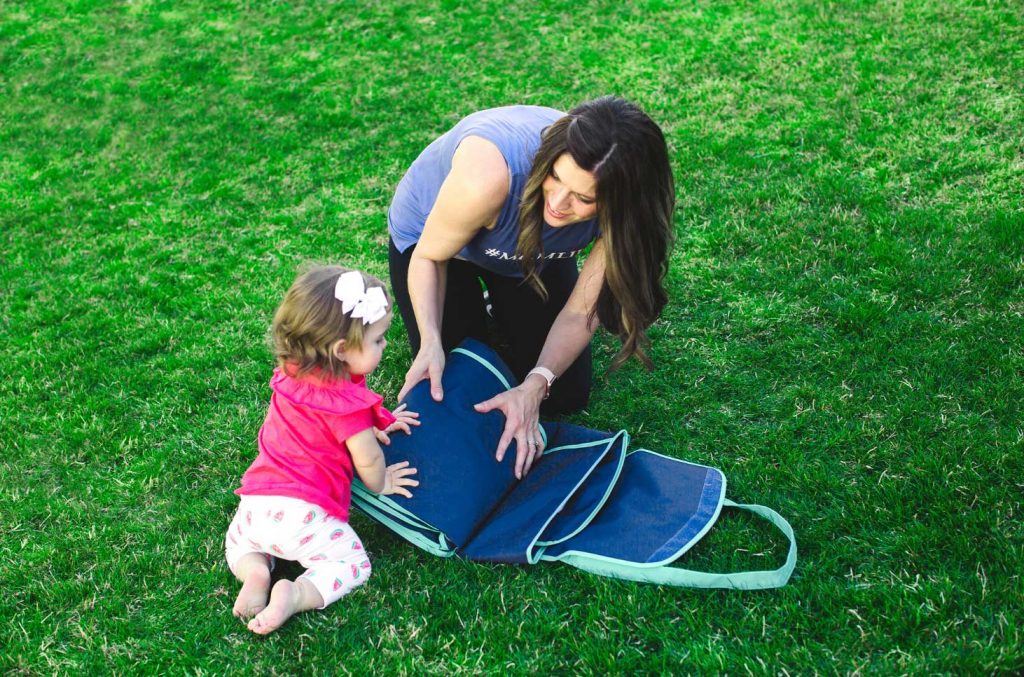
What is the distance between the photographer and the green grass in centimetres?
301

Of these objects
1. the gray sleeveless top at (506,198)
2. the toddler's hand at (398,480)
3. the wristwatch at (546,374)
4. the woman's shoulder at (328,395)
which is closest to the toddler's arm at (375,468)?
the toddler's hand at (398,480)

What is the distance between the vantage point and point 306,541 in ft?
10.3

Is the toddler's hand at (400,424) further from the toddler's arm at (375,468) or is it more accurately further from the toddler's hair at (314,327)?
the toddler's hair at (314,327)

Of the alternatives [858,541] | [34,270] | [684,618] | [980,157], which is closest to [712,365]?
[858,541]

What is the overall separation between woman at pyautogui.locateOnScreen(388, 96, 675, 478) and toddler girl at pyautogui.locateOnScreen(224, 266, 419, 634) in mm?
545

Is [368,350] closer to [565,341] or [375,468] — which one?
[375,468]

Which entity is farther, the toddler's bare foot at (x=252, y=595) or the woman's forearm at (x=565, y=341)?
the woman's forearm at (x=565, y=341)

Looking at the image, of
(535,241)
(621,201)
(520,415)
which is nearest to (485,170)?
(535,241)

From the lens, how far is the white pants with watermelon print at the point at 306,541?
3.11 metres

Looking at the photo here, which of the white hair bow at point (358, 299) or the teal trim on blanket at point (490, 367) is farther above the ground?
the white hair bow at point (358, 299)

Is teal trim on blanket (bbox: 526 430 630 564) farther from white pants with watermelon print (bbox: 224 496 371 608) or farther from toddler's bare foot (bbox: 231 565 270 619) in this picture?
Answer: toddler's bare foot (bbox: 231 565 270 619)

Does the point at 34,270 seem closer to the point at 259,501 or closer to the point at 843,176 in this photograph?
the point at 259,501

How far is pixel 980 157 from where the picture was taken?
5.51 m

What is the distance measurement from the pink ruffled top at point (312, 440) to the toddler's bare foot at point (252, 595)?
1.01 ft
